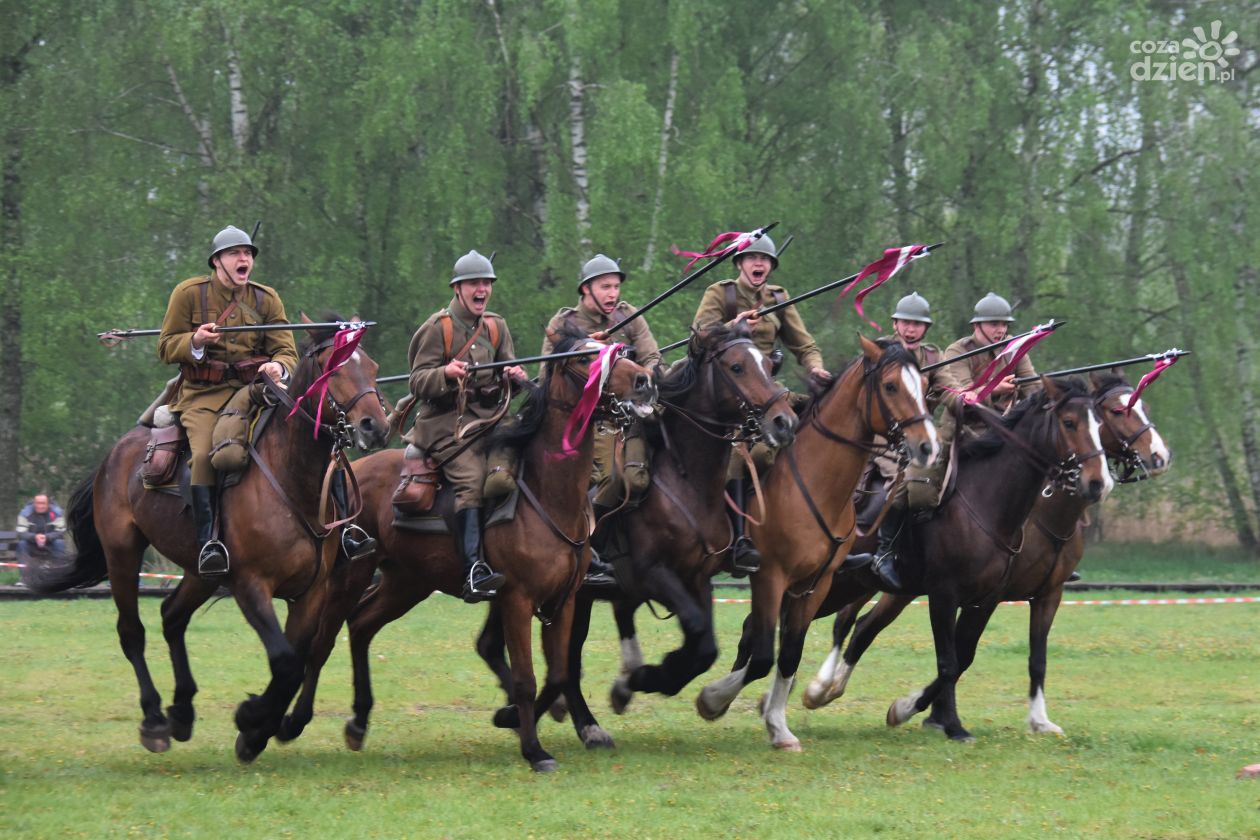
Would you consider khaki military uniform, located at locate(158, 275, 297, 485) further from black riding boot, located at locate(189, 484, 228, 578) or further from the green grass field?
the green grass field

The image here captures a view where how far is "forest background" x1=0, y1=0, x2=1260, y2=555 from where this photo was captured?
31.2 metres

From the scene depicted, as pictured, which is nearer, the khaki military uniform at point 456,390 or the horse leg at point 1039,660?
the khaki military uniform at point 456,390

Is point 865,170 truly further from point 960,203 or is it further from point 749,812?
point 749,812

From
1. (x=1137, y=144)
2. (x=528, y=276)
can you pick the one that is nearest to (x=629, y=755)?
(x=528, y=276)

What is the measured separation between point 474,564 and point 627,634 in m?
2.14

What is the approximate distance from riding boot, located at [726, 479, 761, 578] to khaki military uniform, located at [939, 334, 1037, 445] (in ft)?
7.60

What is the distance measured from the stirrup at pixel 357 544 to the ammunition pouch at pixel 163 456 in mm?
1255

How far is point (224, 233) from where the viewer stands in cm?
1169

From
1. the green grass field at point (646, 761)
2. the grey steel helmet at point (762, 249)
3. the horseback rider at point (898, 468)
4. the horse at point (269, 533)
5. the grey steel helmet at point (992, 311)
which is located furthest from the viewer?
the grey steel helmet at point (992, 311)

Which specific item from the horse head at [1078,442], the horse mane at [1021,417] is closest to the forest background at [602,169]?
the horse mane at [1021,417]

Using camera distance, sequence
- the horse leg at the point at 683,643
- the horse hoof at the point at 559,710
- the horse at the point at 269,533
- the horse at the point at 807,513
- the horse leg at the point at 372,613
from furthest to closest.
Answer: the horse hoof at the point at 559,710, the horse leg at the point at 372,613, the horse at the point at 807,513, the horse leg at the point at 683,643, the horse at the point at 269,533

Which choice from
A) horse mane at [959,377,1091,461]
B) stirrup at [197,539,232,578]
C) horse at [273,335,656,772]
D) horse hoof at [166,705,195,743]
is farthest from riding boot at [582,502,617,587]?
horse mane at [959,377,1091,461]

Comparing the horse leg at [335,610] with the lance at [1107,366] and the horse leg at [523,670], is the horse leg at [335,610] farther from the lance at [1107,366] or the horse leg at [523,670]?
the lance at [1107,366]

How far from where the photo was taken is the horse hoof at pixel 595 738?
12.3 metres
